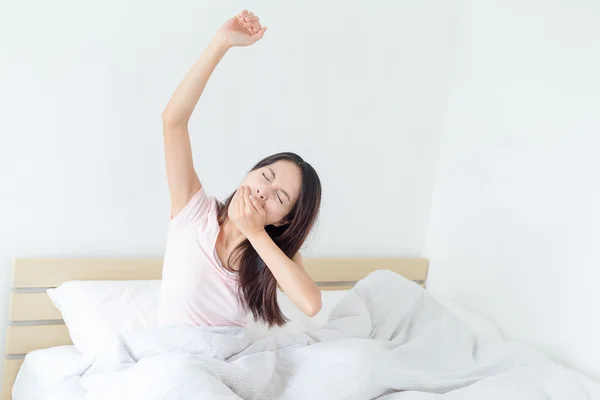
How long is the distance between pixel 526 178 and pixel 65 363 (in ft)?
5.40

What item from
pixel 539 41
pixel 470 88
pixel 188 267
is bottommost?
pixel 188 267

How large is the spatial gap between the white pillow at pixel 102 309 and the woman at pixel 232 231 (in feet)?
0.67

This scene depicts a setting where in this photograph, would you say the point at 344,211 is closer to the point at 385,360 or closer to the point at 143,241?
the point at 143,241

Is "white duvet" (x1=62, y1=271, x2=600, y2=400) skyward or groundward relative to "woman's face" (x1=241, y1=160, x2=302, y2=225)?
groundward

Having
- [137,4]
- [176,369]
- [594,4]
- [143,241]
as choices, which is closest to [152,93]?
[137,4]

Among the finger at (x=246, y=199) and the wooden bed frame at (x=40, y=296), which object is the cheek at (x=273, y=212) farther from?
the wooden bed frame at (x=40, y=296)

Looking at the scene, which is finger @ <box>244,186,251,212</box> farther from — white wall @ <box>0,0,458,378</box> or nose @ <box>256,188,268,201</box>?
white wall @ <box>0,0,458,378</box>

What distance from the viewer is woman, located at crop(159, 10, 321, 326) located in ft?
5.59

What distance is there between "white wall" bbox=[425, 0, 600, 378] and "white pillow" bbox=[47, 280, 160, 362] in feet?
4.08

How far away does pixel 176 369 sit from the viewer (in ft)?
4.84

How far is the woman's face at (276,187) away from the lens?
171 centimetres

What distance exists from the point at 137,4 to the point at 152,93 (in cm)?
28

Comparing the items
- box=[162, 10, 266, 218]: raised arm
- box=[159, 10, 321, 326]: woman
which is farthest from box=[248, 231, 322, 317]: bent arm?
box=[162, 10, 266, 218]: raised arm

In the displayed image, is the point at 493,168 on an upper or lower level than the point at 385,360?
upper
